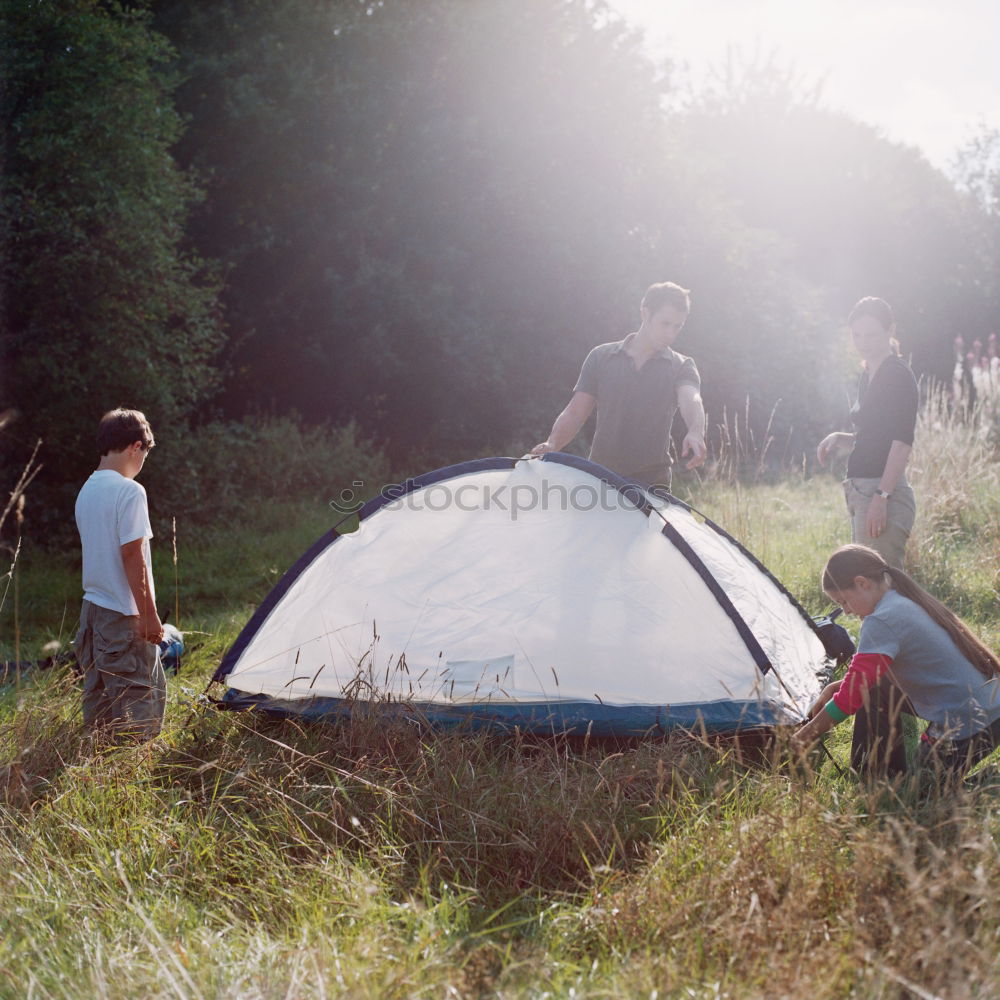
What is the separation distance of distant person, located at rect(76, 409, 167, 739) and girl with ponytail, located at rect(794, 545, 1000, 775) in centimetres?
222

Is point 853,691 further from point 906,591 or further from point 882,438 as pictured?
point 882,438

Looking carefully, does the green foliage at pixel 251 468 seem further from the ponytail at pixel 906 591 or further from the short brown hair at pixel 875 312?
the ponytail at pixel 906 591

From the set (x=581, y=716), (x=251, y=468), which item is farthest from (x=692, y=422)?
(x=251, y=468)

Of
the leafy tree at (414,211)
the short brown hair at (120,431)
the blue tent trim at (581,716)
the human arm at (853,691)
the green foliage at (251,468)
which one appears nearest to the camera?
the human arm at (853,691)

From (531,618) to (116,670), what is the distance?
1.48 metres

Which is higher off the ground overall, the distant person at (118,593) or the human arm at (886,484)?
the human arm at (886,484)

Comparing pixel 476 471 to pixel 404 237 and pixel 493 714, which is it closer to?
pixel 493 714

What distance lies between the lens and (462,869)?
2689 mm

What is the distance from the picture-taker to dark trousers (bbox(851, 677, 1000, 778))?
113 inches

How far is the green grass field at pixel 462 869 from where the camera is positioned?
2.05m

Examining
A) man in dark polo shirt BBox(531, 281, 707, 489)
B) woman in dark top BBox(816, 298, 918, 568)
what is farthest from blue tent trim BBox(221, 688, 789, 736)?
man in dark polo shirt BBox(531, 281, 707, 489)

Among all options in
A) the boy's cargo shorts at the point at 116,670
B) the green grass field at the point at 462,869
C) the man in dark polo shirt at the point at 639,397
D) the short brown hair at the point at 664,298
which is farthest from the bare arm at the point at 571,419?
the boy's cargo shorts at the point at 116,670

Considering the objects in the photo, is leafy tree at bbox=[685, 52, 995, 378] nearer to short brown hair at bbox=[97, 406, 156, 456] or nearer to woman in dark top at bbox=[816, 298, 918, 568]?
woman in dark top at bbox=[816, 298, 918, 568]

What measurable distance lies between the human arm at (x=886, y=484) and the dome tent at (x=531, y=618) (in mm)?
494
